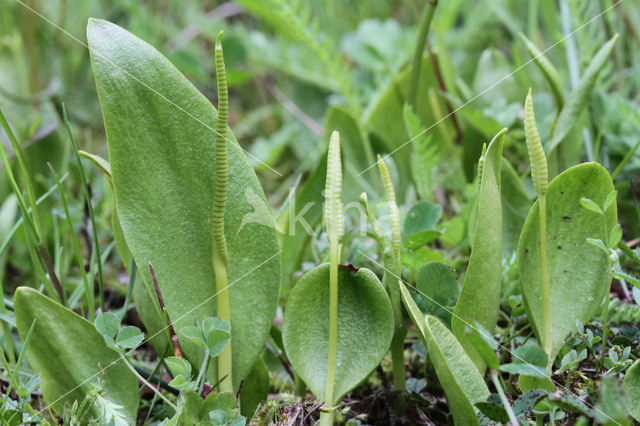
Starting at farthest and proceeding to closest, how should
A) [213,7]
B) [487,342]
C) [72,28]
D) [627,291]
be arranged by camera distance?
[213,7] → [72,28] → [627,291] → [487,342]

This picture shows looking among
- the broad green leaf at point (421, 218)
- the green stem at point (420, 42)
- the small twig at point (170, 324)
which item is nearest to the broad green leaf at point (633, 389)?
the broad green leaf at point (421, 218)

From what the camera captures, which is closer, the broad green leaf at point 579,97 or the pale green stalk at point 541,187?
the pale green stalk at point 541,187

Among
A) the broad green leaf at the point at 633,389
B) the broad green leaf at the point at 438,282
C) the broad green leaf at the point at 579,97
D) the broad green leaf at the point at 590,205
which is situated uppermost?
the broad green leaf at the point at 579,97

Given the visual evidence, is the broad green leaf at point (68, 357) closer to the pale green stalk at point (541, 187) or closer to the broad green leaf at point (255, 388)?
the broad green leaf at point (255, 388)

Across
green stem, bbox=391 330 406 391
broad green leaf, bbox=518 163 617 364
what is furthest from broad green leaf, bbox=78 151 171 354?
broad green leaf, bbox=518 163 617 364

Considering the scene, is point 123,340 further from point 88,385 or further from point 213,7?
point 213,7

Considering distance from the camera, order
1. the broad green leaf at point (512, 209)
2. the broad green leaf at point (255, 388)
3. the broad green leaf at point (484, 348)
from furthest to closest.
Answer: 1. the broad green leaf at point (512, 209)
2. the broad green leaf at point (255, 388)
3. the broad green leaf at point (484, 348)

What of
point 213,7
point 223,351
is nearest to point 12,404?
point 223,351

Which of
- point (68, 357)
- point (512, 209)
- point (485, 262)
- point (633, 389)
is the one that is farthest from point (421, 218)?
point (68, 357)
